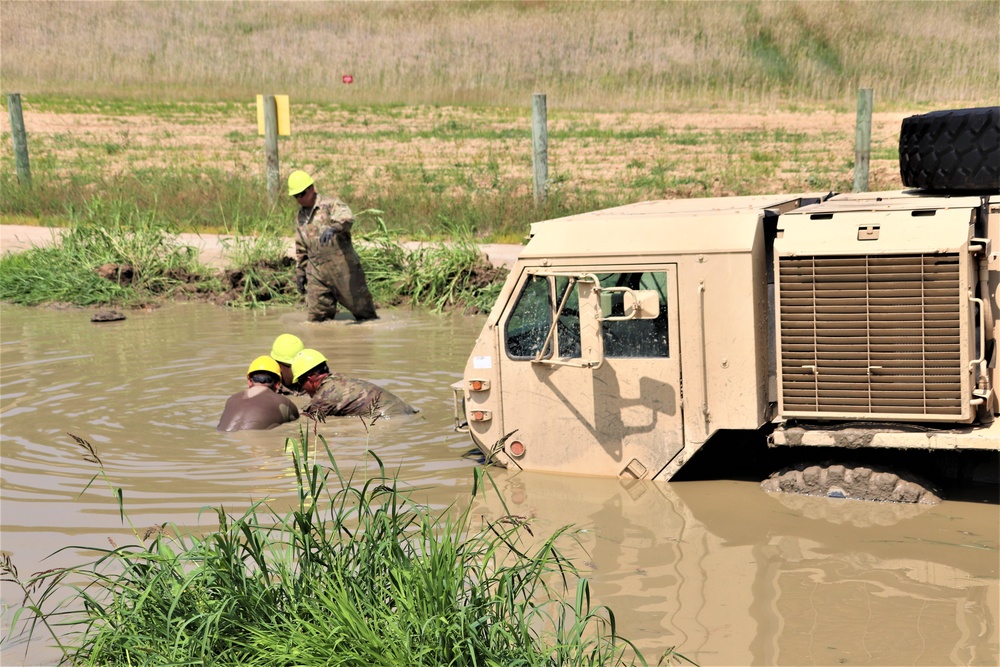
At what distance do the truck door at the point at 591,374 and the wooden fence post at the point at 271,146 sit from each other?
10.4 meters

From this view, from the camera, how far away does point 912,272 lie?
6480 millimetres

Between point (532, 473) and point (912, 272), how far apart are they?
2.61m

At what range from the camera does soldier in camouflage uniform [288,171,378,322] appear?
42.1 ft

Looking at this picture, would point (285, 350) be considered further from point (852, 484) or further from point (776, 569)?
point (776, 569)

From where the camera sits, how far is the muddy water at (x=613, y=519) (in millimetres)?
5277

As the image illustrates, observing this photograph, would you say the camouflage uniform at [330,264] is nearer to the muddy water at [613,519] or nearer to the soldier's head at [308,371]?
the muddy water at [613,519]

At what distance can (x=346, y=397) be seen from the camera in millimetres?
9078

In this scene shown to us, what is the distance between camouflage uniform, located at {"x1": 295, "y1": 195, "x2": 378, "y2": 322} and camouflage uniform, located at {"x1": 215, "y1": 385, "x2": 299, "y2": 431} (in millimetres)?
3888

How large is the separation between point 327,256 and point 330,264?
0.31 ft

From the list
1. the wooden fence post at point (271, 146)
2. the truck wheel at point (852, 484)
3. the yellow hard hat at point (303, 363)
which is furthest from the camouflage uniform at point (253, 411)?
the wooden fence post at point (271, 146)

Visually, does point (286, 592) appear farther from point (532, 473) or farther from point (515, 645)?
point (532, 473)

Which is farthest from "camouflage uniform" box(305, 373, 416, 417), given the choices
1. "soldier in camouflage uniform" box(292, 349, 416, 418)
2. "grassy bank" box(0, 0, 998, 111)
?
"grassy bank" box(0, 0, 998, 111)

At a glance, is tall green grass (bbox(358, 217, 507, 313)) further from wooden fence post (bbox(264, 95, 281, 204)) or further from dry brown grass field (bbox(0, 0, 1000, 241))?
wooden fence post (bbox(264, 95, 281, 204))

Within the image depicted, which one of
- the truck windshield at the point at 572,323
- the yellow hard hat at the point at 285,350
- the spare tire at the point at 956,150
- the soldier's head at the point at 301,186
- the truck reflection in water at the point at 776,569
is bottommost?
the truck reflection in water at the point at 776,569
